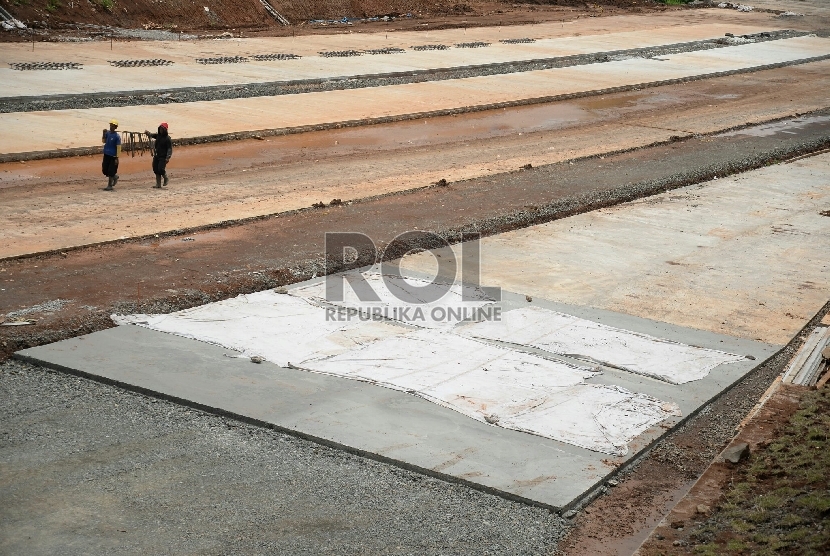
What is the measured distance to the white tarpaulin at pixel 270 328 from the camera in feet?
47.2

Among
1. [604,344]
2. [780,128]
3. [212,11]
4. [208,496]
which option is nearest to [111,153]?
[604,344]

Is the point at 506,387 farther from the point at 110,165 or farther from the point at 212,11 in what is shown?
the point at 212,11

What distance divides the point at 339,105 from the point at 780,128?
15190 millimetres

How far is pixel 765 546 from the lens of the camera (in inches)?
375

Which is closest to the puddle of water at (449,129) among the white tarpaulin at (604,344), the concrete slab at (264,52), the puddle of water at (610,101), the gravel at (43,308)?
the puddle of water at (610,101)

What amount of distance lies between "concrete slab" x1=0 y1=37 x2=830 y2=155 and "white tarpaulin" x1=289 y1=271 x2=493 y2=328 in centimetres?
1166

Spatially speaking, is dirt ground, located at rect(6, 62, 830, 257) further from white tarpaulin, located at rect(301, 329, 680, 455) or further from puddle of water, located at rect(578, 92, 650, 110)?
white tarpaulin, located at rect(301, 329, 680, 455)

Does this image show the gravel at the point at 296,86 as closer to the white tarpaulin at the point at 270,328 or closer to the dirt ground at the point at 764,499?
the white tarpaulin at the point at 270,328

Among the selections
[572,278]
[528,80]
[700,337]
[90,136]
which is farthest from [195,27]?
[700,337]

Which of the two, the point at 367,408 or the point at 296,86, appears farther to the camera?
the point at 296,86

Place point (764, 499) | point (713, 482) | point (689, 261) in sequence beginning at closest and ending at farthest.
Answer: point (764, 499), point (713, 482), point (689, 261)

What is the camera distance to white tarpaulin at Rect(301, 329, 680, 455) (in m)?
12.5

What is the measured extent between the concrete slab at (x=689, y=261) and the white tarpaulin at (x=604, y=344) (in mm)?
1092

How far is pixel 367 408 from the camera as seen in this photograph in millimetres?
12672
